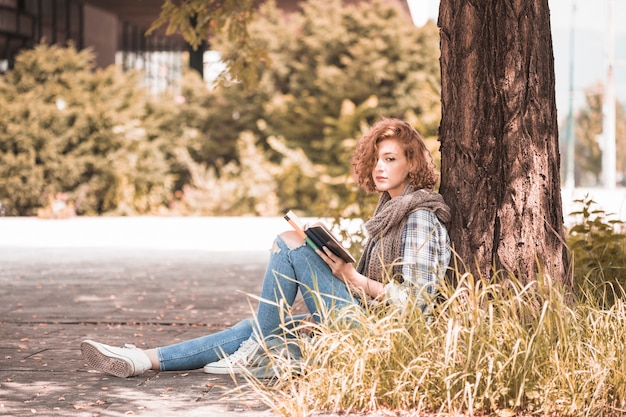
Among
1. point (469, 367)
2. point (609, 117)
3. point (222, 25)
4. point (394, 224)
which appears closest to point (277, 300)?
point (394, 224)

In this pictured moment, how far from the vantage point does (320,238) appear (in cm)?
440

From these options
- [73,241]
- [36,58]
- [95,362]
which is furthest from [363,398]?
[36,58]

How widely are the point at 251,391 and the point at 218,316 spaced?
2.85 m

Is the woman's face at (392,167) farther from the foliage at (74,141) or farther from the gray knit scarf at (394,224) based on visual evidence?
the foliage at (74,141)

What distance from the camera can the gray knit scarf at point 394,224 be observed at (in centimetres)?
452

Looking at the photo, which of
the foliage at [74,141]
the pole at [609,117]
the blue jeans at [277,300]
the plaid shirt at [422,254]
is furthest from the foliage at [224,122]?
the plaid shirt at [422,254]

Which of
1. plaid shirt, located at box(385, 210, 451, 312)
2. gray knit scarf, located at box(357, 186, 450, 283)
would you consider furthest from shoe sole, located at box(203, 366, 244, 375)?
plaid shirt, located at box(385, 210, 451, 312)

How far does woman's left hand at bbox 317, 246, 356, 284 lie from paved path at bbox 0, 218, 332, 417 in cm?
67

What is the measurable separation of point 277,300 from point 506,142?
1305 millimetres

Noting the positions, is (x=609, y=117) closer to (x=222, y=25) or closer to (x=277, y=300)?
(x=222, y=25)

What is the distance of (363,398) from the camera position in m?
3.84

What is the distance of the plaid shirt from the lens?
4305 mm

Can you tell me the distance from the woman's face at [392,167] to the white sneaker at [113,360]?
4.60 feet

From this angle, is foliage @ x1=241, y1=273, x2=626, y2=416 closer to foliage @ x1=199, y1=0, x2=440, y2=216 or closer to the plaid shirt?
the plaid shirt
